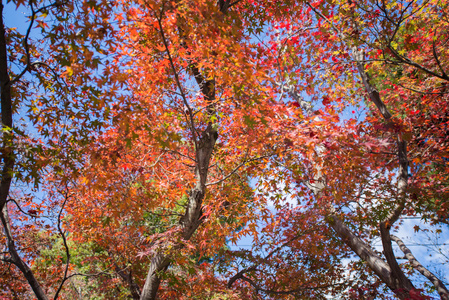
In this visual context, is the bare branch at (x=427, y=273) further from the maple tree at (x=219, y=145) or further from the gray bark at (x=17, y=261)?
the gray bark at (x=17, y=261)

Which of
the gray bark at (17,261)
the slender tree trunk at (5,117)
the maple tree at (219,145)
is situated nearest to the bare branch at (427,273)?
the maple tree at (219,145)

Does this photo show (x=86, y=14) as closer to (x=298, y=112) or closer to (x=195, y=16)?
(x=195, y=16)

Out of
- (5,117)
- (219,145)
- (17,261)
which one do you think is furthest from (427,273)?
(5,117)

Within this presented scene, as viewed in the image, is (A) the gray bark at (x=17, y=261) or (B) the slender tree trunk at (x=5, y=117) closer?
(B) the slender tree trunk at (x=5, y=117)

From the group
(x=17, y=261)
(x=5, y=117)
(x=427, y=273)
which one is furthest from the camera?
(x=427, y=273)

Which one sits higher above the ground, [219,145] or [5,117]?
[219,145]

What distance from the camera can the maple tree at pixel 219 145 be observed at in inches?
129

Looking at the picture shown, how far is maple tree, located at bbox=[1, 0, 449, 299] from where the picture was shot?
10.7 feet

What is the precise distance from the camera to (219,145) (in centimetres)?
645

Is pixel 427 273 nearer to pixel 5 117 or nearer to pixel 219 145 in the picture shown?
pixel 219 145

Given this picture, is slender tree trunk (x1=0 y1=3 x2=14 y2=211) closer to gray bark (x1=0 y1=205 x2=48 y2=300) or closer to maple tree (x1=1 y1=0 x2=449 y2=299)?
maple tree (x1=1 y1=0 x2=449 y2=299)

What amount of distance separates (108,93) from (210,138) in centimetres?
213

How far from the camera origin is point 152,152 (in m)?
5.16

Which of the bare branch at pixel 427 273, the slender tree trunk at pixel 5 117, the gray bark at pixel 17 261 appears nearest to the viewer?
the slender tree trunk at pixel 5 117
